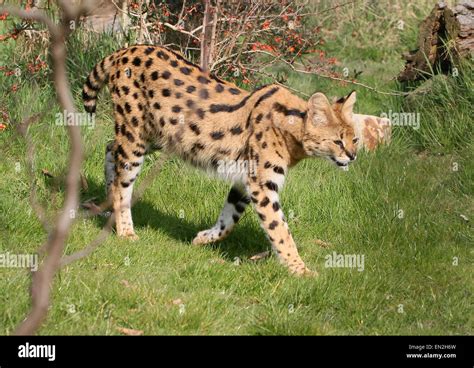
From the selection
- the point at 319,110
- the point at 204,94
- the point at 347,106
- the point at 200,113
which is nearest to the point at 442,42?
the point at 347,106

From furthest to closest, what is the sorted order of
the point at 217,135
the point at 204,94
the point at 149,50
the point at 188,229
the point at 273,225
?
the point at 188,229 → the point at 149,50 → the point at 204,94 → the point at 217,135 → the point at 273,225

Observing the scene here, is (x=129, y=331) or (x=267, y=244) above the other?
(x=129, y=331)

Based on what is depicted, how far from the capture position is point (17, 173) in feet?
23.6

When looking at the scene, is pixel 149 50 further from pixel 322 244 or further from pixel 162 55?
pixel 322 244

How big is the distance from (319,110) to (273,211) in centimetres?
87

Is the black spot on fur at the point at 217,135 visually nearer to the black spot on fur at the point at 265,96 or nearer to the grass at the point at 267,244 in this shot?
the black spot on fur at the point at 265,96

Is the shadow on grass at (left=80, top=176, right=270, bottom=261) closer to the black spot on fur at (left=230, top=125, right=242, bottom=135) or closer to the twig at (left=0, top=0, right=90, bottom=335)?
the black spot on fur at (left=230, top=125, right=242, bottom=135)

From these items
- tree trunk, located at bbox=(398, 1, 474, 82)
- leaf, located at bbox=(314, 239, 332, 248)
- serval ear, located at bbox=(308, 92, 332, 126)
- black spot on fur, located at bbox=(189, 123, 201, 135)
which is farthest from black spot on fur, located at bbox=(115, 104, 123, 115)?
tree trunk, located at bbox=(398, 1, 474, 82)

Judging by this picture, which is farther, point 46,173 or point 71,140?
point 46,173

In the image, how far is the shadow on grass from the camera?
21.2 feet

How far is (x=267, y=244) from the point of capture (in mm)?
6570

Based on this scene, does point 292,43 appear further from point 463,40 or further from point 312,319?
point 312,319

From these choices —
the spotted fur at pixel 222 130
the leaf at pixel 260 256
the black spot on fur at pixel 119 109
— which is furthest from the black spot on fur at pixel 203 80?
the leaf at pixel 260 256
